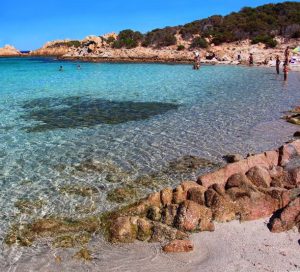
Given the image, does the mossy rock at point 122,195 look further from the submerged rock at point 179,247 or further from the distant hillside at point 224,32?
the distant hillside at point 224,32

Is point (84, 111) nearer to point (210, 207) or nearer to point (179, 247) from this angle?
point (210, 207)

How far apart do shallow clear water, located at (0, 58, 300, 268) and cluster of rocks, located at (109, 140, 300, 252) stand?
1.50 meters

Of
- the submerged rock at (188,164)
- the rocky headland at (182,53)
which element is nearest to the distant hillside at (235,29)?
the rocky headland at (182,53)

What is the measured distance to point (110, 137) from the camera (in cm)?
1623

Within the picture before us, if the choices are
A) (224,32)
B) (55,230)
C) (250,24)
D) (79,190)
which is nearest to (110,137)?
(79,190)

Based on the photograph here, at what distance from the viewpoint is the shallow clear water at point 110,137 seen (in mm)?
10688

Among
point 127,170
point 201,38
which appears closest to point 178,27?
point 201,38

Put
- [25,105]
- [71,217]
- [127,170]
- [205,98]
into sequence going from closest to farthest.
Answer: [71,217], [127,170], [25,105], [205,98]

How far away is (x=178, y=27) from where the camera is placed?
103 meters

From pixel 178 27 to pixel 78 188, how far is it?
9765cm

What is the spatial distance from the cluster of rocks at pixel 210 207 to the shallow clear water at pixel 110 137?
4.92ft

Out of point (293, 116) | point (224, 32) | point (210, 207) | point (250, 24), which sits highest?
point (250, 24)

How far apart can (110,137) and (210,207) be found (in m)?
8.31

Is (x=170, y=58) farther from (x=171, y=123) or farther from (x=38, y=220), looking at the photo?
(x=38, y=220)
